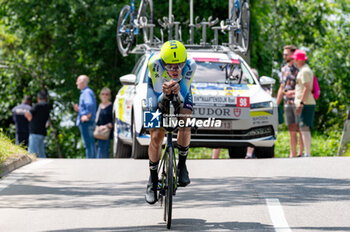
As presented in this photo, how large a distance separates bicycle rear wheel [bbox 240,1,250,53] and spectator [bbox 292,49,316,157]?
1308 millimetres

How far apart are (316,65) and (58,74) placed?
17.3 meters

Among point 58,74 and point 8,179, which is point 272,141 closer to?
point 8,179

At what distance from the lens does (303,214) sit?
897cm

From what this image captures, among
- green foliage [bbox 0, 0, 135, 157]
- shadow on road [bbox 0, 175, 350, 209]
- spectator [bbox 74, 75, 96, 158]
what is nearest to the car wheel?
shadow on road [bbox 0, 175, 350, 209]

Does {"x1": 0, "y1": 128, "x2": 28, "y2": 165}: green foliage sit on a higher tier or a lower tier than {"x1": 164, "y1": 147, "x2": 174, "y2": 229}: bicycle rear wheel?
lower

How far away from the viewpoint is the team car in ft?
47.0

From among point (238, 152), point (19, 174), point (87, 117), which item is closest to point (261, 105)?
point (238, 152)

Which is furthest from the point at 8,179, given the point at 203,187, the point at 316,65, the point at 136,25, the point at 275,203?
the point at 316,65

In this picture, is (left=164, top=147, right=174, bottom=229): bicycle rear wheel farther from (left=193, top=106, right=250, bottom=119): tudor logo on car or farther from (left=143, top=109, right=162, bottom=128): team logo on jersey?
(left=193, top=106, right=250, bottom=119): tudor logo on car

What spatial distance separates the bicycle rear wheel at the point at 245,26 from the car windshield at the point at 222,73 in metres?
1.81

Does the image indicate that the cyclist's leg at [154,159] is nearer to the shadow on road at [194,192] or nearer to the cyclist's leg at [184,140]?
the cyclist's leg at [184,140]

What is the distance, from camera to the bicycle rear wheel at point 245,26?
1733 cm

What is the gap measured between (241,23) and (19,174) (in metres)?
6.38

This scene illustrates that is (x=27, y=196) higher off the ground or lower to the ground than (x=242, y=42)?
lower
